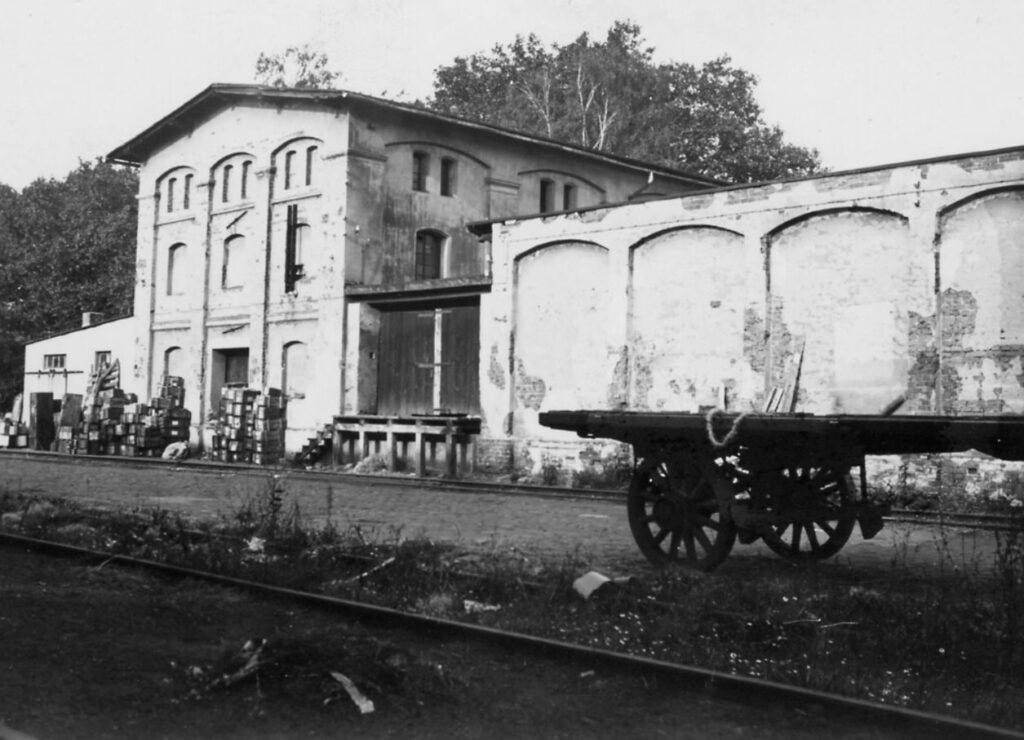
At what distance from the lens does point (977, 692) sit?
15.8ft

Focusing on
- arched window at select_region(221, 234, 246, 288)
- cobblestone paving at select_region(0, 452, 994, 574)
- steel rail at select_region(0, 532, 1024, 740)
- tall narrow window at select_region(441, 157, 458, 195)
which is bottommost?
steel rail at select_region(0, 532, 1024, 740)

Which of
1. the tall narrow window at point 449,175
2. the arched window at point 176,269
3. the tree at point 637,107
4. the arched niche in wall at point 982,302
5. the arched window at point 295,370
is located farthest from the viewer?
the tree at point 637,107

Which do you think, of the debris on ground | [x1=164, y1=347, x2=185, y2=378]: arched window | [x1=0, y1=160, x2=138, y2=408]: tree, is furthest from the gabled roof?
the debris on ground

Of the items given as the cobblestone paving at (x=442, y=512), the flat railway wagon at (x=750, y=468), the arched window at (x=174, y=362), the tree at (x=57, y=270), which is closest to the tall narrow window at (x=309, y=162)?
the arched window at (x=174, y=362)

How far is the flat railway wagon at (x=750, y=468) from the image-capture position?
22.8 ft

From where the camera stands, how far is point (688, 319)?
17594mm

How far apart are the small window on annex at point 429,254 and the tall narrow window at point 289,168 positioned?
137 inches

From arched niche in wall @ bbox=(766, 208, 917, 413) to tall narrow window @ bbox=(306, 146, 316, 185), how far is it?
41.9ft

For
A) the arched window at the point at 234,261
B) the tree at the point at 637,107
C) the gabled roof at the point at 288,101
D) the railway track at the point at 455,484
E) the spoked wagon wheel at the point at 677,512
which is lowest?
the railway track at the point at 455,484

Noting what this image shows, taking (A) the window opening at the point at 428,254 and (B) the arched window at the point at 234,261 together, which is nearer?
(A) the window opening at the point at 428,254

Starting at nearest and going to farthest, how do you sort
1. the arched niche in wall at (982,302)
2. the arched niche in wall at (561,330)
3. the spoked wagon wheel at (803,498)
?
the spoked wagon wheel at (803,498) < the arched niche in wall at (982,302) < the arched niche in wall at (561,330)

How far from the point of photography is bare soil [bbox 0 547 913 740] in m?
4.18

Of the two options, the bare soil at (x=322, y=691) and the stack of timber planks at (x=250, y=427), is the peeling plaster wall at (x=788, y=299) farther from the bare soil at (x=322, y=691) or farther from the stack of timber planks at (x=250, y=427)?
the bare soil at (x=322, y=691)

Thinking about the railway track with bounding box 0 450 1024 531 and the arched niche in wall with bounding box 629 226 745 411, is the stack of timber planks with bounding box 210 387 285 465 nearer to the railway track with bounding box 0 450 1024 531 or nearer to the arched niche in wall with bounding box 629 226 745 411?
the railway track with bounding box 0 450 1024 531
